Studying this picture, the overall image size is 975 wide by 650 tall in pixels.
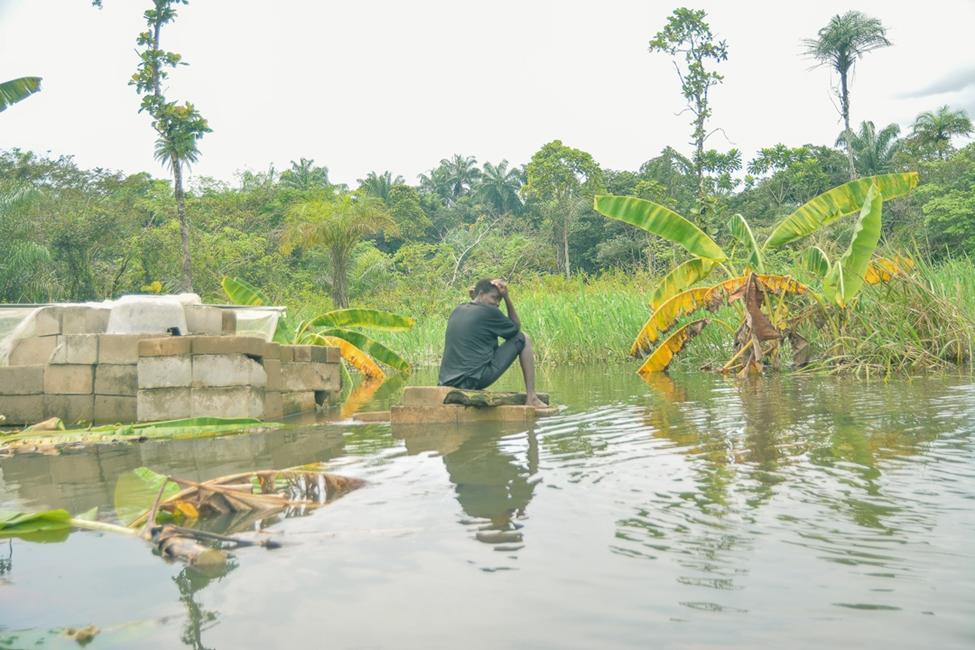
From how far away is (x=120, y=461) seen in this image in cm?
609

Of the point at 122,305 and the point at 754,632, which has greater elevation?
the point at 122,305

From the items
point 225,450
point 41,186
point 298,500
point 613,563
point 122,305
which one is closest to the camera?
point 613,563

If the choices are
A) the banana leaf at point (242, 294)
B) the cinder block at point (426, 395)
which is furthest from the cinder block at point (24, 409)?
the banana leaf at point (242, 294)

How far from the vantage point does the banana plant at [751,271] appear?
37.1 feet

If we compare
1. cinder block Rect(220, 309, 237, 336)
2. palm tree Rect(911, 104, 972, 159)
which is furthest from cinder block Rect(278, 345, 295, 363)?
palm tree Rect(911, 104, 972, 159)

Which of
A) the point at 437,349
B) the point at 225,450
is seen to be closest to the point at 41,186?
the point at 437,349

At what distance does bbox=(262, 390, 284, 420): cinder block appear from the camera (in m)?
9.15

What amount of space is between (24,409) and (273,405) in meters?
2.49

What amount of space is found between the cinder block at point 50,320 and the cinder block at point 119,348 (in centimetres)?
67

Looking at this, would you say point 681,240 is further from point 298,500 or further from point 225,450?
point 298,500

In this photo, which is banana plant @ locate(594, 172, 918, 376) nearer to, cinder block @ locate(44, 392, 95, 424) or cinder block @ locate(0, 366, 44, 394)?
cinder block @ locate(44, 392, 95, 424)

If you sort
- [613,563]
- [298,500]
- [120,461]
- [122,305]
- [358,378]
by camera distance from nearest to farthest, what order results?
[613,563]
[298,500]
[120,461]
[122,305]
[358,378]

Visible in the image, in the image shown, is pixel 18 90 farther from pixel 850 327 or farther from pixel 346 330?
pixel 850 327

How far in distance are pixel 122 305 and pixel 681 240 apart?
7.39 metres
